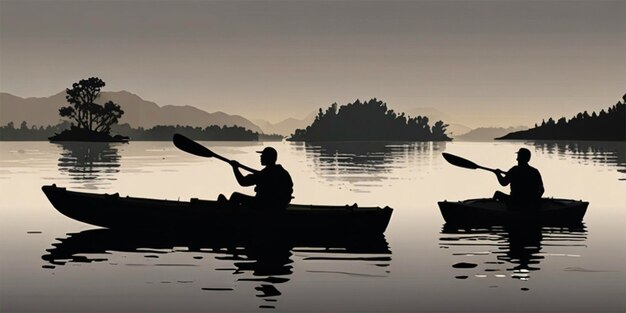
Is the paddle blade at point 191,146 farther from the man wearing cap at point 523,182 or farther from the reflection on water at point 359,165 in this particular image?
the reflection on water at point 359,165

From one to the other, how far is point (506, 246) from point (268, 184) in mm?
6235

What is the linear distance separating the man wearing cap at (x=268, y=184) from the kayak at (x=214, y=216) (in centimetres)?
22

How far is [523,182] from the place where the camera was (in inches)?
902

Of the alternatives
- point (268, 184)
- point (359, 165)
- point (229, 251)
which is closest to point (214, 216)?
point (268, 184)

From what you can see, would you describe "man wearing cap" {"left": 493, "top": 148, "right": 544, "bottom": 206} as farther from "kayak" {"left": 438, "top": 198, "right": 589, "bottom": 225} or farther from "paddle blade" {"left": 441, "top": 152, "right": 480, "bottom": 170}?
"paddle blade" {"left": 441, "top": 152, "right": 480, "bottom": 170}

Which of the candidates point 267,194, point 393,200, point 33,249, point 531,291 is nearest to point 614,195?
point 393,200

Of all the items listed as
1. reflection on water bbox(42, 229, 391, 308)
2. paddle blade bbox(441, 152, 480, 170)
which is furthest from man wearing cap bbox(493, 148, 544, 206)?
reflection on water bbox(42, 229, 391, 308)

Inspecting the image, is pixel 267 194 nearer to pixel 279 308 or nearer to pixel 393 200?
pixel 279 308

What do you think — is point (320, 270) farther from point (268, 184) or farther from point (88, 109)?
point (88, 109)

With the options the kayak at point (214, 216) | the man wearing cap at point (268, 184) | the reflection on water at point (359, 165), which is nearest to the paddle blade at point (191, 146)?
the kayak at point (214, 216)

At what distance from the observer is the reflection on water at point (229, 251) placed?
630 inches

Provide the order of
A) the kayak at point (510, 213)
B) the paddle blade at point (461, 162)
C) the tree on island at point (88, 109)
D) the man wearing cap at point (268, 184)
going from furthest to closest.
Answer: the tree on island at point (88, 109) < the paddle blade at point (461, 162) < the kayak at point (510, 213) < the man wearing cap at point (268, 184)

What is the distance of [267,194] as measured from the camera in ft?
66.9

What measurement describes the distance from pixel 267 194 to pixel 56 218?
896 cm
